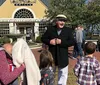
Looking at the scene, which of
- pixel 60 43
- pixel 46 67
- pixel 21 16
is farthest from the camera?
pixel 21 16

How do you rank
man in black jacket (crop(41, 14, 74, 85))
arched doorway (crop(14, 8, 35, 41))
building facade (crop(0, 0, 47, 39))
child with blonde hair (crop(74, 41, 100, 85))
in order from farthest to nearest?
arched doorway (crop(14, 8, 35, 41)) → building facade (crop(0, 0, 47, 39)) → man in black jacket (crop(41, 14, 74, 85)) → child with blonde hair (crop(74, 41, 100, 85))

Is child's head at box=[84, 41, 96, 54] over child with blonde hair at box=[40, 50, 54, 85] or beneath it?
over

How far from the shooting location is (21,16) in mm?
48719

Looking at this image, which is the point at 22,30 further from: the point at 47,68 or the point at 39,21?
the point at 47,68

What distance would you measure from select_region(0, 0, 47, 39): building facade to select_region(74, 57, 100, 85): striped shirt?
131 ft

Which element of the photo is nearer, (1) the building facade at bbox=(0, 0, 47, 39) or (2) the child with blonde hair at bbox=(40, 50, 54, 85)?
(2) the child with blonde hair at bbox=(40, 50, 54, 85)

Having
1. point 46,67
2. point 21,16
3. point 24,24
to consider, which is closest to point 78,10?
point 24,24

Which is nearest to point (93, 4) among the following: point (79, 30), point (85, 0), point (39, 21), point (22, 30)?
point (85, 0)

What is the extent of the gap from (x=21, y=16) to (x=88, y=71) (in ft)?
144

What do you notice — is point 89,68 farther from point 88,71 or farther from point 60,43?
point 60,43

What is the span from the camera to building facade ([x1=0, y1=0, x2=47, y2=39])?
151 feet

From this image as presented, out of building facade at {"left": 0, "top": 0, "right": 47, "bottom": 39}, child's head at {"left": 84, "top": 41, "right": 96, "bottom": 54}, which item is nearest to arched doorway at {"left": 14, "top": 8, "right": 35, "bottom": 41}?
building facade at {"left": 0, "top": 0, "right": 47, "bottom": 39}

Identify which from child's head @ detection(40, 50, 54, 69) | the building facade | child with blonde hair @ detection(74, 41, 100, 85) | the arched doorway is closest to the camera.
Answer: child's head @ detection(40, 50, 54, 69)

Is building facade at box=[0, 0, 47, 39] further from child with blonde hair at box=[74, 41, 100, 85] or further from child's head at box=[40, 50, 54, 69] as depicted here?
child's head at box=[40, 50, 54, 69]
